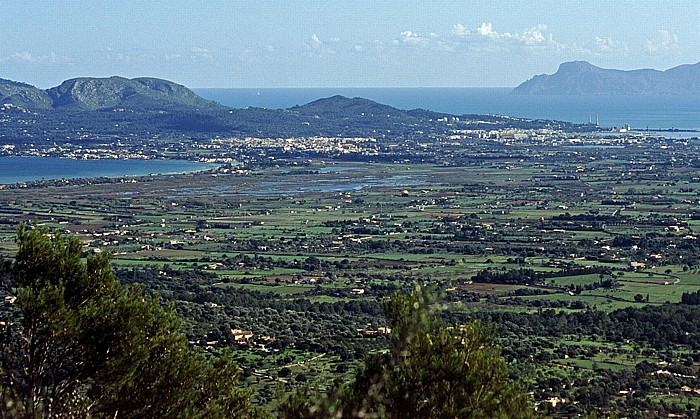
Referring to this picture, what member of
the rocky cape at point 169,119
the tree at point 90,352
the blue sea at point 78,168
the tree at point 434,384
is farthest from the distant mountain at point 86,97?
the tree at point 434,384

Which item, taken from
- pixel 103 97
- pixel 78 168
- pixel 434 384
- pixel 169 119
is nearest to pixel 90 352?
pixel 434 384

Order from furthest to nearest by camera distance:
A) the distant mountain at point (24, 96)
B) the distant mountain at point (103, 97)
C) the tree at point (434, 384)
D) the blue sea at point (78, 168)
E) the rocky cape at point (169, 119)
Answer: the distant mountain at point (103, 97) < the distant mountain at point (24, 96) < the rocky cape at point (169, 119) < the blue sea at point (78, 168) < the tree at point (434, 384)

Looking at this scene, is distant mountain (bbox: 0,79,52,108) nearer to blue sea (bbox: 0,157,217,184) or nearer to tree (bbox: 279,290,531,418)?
blue sea (bbox: 0,157,217,184)

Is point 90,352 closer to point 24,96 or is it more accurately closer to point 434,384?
point 434,384

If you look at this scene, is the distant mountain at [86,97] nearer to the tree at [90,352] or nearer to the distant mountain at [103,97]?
the distant mountain at [103,97]

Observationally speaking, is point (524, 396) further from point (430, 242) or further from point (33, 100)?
point (33, 100)
